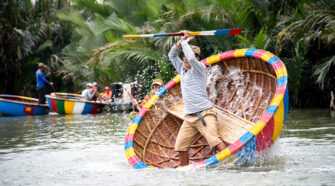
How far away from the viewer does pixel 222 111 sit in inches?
238

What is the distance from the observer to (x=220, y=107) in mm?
6258

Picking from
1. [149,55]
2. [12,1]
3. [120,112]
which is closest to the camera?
[149,55]

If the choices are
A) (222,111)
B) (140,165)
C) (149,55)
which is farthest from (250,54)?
(149,55)

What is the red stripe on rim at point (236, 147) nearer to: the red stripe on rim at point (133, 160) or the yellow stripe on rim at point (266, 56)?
the red stripe on rim at point (133, 160)

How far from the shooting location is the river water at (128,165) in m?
4.39

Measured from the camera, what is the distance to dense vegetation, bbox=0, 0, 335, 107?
1127 centimetres

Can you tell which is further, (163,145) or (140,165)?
(163,145)

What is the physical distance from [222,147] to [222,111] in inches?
52.3

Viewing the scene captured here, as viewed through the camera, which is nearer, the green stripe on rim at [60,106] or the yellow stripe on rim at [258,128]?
the yellow stripe on rim at [258,128]

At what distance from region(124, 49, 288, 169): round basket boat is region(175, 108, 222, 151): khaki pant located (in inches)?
17.8

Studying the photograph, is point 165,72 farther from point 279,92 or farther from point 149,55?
point 279,92

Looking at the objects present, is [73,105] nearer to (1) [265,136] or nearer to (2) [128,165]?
(2) [128,165]

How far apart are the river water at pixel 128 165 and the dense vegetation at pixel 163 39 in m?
3.54

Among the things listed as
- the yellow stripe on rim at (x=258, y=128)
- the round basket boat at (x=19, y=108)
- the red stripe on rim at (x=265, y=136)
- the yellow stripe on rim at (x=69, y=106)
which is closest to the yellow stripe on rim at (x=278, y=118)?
the red stripe on rim at (x=265, y=136)
